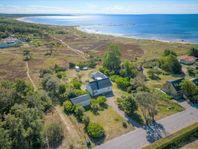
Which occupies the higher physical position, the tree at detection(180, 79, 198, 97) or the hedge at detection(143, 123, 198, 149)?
the tree at detection(180, 79, 198, 97)

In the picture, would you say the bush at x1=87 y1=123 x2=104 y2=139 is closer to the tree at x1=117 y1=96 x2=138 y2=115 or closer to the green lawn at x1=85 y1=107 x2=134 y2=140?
the green lawn at x1=85 y1=107 x2=134 y2=140

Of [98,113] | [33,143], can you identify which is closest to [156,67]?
[98,113]

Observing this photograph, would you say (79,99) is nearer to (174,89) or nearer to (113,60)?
(174,89)

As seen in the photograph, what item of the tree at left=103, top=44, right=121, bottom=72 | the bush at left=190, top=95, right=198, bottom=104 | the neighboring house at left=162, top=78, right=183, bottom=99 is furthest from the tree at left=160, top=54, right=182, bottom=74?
the bush at left=190, top=95, right=198, bottom=104

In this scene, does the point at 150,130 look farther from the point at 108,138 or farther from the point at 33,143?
the point at 33,143

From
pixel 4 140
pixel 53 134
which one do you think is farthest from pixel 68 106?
pixel 4 140

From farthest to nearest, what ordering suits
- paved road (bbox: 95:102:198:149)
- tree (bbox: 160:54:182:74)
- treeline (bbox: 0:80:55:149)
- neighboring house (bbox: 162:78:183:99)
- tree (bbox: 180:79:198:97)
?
tree (bbox: 160:54:182:74) < neighboring house (bbox: 162:78:183:99) < tree (bbox: 180:79:198:97) < paved road (bbox: 95:102:198:149) < treeline (bbox: 0:80:55:149)
